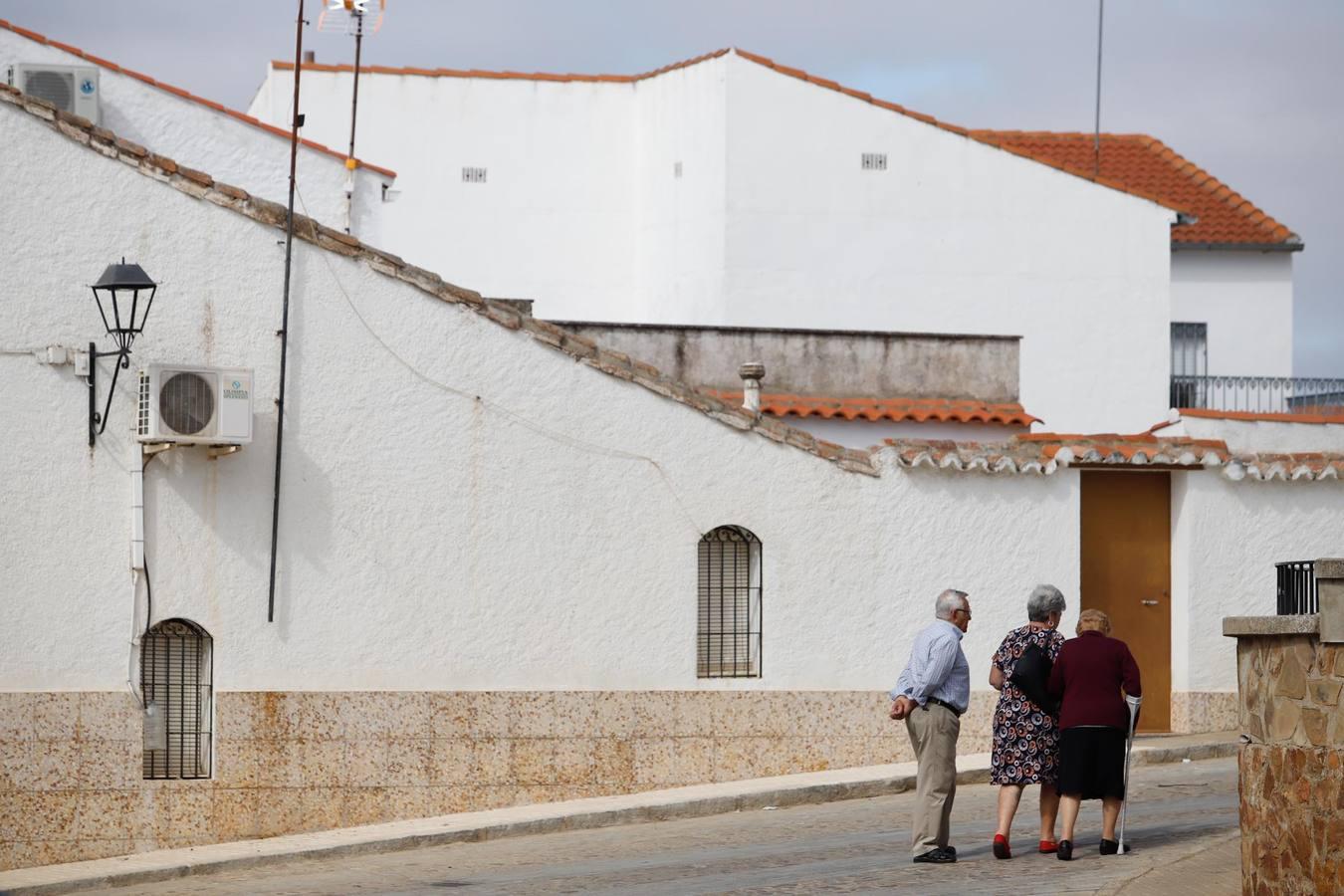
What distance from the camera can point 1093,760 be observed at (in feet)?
40.0

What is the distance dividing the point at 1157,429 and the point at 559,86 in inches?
487

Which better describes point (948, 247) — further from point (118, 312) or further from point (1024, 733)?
point (1024, 733)

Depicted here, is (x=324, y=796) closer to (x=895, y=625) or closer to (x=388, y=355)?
(x=388, y=355)

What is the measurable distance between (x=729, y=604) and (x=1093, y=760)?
477 centimetres

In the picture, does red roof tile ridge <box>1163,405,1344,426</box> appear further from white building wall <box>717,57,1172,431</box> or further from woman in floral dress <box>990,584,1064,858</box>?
woman in floral dress <box>990,584,1064,858</box>

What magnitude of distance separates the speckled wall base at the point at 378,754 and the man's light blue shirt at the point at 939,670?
12.1 feet

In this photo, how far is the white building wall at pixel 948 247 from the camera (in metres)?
30.6

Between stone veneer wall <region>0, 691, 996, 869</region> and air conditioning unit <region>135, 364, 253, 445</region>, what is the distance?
1.93 m

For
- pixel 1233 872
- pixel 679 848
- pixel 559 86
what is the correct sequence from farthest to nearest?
pixel 559 86
pixel 679 848
pixel 1233 872

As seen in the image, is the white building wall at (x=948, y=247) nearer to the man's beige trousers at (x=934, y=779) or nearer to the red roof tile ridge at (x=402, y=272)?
the red roof tile ridge at (x=402, y=272)

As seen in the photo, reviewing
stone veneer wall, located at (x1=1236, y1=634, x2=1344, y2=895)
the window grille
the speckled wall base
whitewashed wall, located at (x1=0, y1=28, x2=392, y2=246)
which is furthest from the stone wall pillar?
the window grille

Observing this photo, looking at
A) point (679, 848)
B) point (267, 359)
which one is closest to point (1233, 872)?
point (679, 848)

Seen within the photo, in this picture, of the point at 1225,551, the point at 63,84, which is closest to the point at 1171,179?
the point at 1225,551

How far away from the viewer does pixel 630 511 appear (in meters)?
16.1
